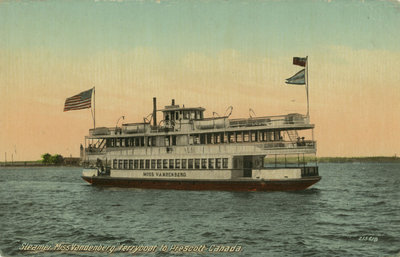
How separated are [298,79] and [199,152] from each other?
11.1m

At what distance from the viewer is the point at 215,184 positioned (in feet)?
119

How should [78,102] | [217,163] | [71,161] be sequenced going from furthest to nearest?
[71,161] < [78,102] < [217,163]

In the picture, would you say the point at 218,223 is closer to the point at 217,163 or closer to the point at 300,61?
the point at 217,163

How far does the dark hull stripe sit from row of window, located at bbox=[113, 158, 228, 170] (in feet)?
4.44

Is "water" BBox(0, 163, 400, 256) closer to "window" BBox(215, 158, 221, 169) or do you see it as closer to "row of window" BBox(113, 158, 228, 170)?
"window" BBox(215, 158, 221, 169)

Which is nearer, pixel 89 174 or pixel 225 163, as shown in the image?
pixel 225 163

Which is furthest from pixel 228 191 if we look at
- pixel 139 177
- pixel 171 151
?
pixel 139 177

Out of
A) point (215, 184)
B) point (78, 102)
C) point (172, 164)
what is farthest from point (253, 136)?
point (78, 102)

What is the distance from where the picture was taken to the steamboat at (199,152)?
34.1m

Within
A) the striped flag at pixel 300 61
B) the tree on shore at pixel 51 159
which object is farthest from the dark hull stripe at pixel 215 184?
the tree on shore at pixel 51 159

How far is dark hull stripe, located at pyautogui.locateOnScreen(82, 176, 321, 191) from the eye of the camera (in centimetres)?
3400

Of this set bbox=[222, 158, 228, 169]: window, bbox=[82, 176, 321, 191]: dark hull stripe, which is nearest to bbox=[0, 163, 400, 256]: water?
bbox=[82, 176, 321, 191]: dark hull stripe

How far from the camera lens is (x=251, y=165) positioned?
122 ft

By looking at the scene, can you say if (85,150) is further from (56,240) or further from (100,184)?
(56,240)
